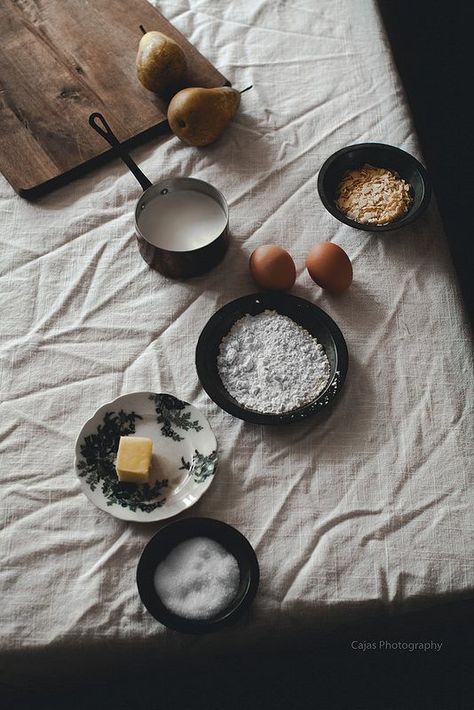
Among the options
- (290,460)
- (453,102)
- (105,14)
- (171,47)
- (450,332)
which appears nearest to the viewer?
(290,460)

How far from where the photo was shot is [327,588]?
2.50 feet

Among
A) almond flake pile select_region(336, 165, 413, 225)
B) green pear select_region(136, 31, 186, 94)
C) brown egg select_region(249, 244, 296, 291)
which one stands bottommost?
almond flake pile select_region(336, 165, 413, 225)

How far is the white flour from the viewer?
86 centimetres

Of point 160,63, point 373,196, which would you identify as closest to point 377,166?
point 373,196

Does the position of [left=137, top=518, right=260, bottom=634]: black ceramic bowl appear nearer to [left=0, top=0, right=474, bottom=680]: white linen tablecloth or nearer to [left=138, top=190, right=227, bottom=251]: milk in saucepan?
[left=0, top=0, right=474, bottom=680]: white linen tablecloth

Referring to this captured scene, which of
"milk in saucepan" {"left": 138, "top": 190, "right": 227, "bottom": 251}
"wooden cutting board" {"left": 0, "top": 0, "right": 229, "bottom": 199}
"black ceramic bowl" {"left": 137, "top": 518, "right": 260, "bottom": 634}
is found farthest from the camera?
"wooden cutting board" {"left": 0, "top": 0, "right": 229, "bottom": 199}

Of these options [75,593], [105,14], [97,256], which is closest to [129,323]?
[97,256]

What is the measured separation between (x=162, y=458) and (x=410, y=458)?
30cm

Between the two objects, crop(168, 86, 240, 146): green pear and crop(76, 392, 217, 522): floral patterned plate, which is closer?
crop(76, 392, 217, 522): floral patterned plate

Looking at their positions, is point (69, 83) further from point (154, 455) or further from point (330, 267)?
point (154, 455)

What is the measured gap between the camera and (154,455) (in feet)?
2.72

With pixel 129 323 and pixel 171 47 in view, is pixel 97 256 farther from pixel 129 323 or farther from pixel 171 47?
pixel 171 47

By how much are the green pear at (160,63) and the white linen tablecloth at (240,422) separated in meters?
0.10

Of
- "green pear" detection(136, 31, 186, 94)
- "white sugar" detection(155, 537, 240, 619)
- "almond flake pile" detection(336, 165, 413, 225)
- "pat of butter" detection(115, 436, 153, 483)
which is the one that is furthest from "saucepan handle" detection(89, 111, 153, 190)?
"white sugar" detection(155, 537, 240, 619)
